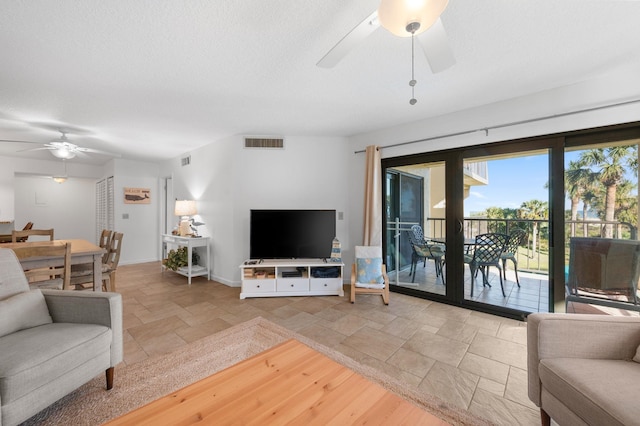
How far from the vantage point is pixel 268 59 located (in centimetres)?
200

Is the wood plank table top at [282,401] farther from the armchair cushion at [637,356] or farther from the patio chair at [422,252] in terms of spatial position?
the patio chair at [422,252]

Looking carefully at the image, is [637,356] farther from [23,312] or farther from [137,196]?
[137,196]

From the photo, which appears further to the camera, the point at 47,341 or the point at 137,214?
the point at 137,214

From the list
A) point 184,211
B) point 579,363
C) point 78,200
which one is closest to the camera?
point 579,363

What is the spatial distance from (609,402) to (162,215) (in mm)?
7096

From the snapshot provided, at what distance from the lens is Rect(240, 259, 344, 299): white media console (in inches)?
133

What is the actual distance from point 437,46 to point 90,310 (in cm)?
270

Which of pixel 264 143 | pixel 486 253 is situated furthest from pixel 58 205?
pixel 486 253

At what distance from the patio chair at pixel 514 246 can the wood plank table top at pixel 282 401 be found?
9.49ft


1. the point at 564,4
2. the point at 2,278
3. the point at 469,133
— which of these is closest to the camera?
the point at 564,4

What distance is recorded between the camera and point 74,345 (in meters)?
1.37

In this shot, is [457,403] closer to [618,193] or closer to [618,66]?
[618,193]

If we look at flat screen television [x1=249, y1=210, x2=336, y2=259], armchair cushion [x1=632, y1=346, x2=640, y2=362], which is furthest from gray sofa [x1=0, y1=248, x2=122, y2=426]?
armchair cushion [x1=632, y1=346, x2=640, y2=362]

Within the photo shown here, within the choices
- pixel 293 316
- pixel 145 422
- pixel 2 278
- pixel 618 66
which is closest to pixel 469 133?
pixel 618 66
